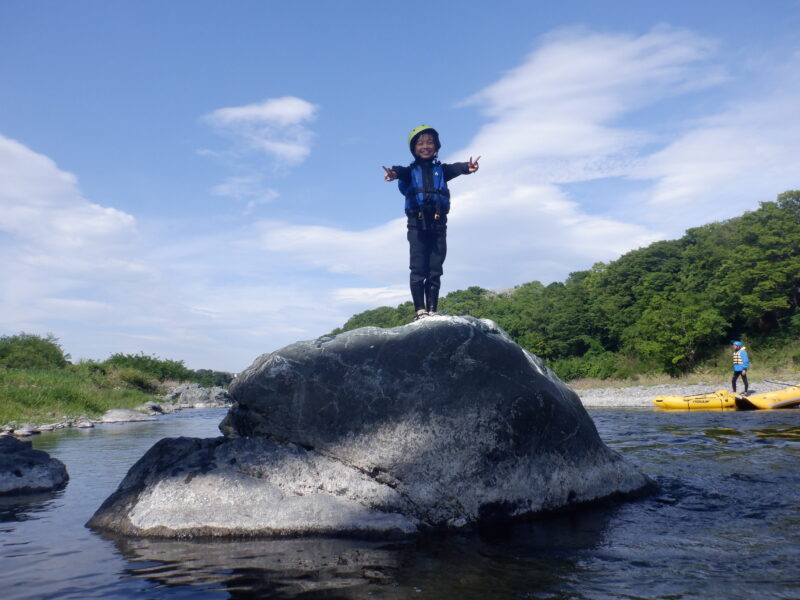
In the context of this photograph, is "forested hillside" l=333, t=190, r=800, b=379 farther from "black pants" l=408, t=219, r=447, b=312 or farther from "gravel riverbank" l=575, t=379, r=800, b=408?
"black pants" l=408, t=219, r=447, b=312

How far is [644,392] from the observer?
32.1m

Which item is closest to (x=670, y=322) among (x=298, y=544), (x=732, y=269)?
(x=732, y=269)

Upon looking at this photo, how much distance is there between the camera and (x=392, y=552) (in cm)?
496

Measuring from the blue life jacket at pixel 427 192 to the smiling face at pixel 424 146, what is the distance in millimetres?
188

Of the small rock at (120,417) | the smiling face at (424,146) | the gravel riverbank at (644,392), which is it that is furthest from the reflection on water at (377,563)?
the gravel riverbank at (644,392)

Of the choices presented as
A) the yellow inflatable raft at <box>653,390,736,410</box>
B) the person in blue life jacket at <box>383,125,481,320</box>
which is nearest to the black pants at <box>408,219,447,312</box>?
the person in blue life jacket at <box>383,125,481,320</box>

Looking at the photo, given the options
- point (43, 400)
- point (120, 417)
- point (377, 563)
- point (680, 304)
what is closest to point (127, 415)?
point (120, 417)

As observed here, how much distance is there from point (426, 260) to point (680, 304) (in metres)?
38.7

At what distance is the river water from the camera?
393 centimetres

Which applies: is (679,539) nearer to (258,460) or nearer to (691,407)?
(258,460)

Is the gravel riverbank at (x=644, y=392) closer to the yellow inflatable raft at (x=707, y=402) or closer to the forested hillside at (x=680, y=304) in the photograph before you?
the yellow inflatable raft at (x=707, y=402)

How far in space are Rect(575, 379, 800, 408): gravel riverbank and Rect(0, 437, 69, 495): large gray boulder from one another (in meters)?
24.9

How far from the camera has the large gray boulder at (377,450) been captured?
18.4 ft

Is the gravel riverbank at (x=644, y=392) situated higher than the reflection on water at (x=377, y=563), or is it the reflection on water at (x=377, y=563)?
the reflection on water at (x=377, y=563)
